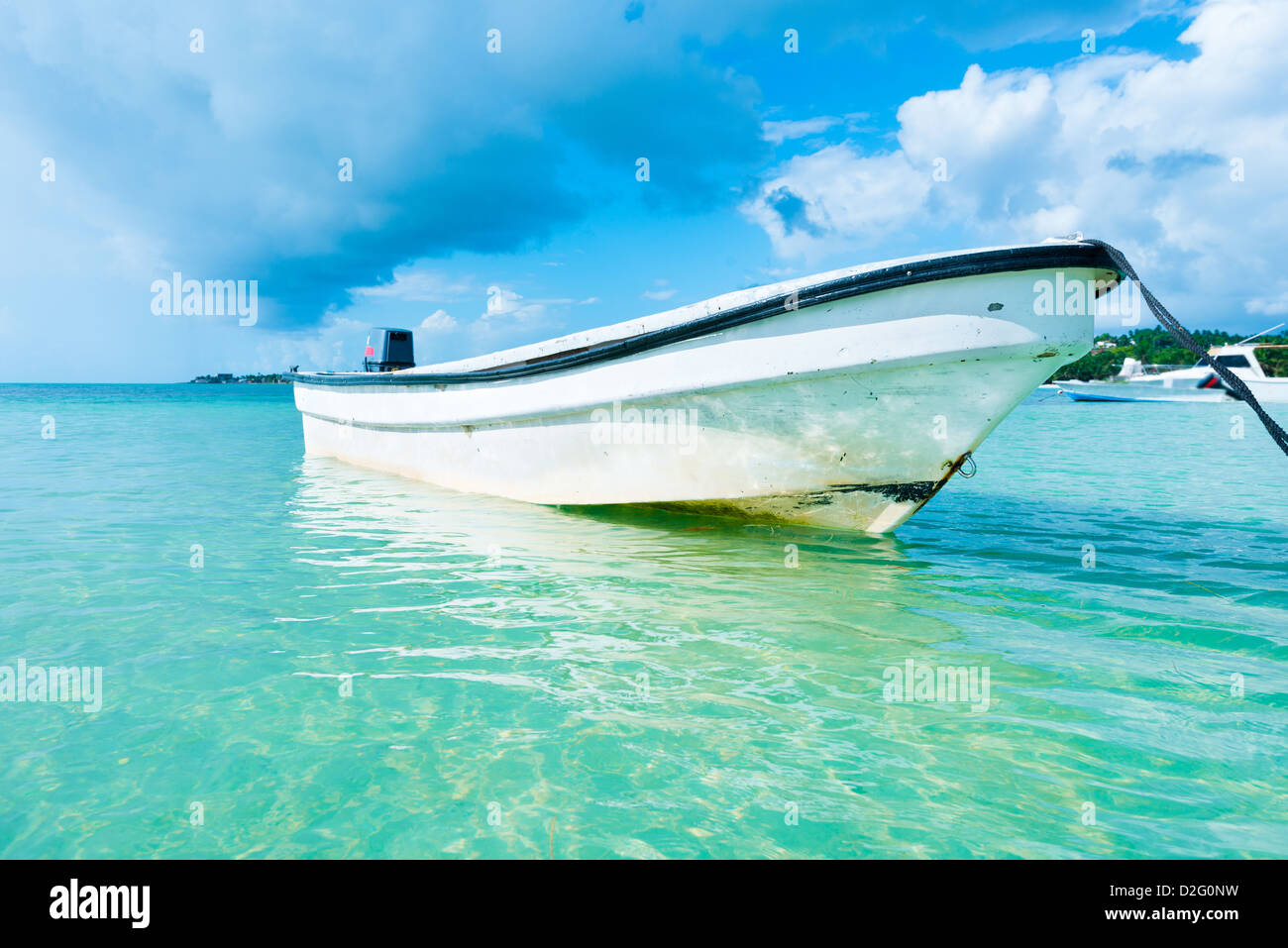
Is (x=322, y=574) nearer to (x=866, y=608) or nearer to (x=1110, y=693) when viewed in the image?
(x=866, y=608)

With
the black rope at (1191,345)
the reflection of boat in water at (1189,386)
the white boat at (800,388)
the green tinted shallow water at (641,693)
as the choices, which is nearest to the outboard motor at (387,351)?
the white boat at (800,388)

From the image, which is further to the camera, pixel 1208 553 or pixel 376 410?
pixel 376 410

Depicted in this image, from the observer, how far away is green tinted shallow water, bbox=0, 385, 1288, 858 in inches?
74.5

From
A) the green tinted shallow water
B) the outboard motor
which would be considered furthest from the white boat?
the outboard motor

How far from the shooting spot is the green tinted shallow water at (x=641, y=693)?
1.89 meters

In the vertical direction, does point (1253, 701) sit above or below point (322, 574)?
below

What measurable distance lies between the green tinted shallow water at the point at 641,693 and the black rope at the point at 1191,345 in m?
1.04

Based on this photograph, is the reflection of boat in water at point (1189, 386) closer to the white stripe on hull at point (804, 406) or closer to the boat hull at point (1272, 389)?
the boat hull at point (1272, 389)

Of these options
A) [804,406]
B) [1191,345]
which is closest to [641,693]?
[804,406]

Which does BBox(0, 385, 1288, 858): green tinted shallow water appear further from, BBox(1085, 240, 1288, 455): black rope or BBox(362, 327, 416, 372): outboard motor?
BBox(362, 327, 416, 372): outboard motor

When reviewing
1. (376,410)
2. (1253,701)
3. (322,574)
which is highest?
(376,410)
